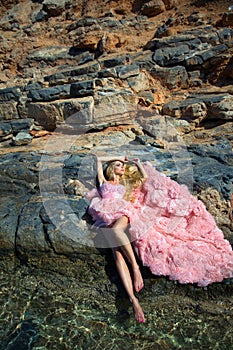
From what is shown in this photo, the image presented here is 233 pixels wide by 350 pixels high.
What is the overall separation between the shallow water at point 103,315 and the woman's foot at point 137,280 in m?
0.12

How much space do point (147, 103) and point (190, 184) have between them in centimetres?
359

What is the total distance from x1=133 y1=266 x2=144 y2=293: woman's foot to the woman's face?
1472 mm

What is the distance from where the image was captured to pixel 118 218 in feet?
12.7

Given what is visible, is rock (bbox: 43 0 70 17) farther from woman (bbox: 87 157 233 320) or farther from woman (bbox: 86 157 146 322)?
woman (bbox: 87 157 233 320)

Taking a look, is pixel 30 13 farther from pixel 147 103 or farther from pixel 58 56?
pixel 147 103

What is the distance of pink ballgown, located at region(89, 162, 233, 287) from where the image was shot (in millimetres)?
3572

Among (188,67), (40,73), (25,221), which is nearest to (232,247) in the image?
(25,221)

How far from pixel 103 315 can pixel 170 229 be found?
133 centimetres

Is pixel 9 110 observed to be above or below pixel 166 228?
above

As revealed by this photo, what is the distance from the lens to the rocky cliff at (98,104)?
4.39 m

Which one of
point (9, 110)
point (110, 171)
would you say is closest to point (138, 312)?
point (110, 171)

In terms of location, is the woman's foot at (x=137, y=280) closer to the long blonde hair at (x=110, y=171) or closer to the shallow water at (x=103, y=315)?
the shallow water at (x=103, y=315)

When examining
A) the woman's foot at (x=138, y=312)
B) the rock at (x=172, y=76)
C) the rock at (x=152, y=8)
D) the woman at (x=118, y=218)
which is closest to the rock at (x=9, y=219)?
the woman at (x=118, y=218)

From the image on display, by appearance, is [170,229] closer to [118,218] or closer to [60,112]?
[118,218]
